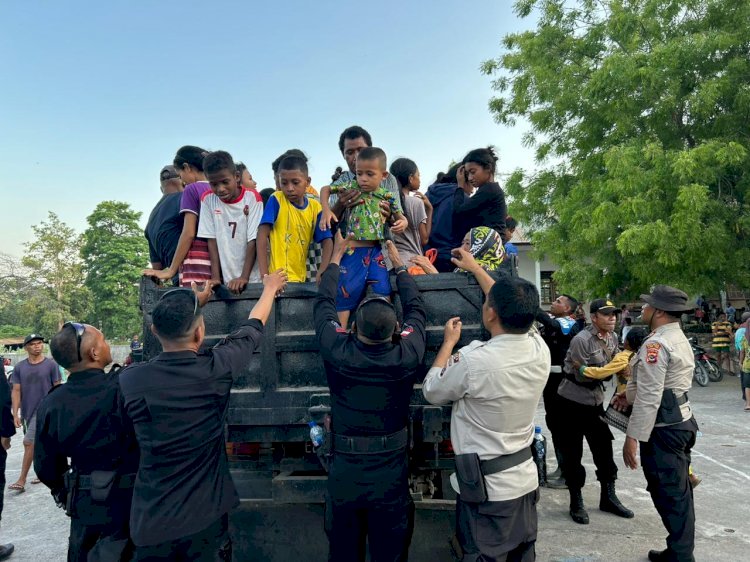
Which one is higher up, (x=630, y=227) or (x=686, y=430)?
(x=630, y=227)

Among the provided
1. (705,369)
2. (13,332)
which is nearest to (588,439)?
(705,369)

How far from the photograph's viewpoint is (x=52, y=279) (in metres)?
39.1

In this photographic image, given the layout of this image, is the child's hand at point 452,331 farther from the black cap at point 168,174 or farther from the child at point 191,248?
the black cap at point 168,174

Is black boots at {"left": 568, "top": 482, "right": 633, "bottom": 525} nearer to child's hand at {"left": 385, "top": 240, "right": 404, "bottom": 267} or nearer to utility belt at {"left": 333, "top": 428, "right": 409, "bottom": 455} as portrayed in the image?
utility belt at {"left": 333, "top": 428, "right": 409, "bottom": 455}

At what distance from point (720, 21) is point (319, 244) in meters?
13.8

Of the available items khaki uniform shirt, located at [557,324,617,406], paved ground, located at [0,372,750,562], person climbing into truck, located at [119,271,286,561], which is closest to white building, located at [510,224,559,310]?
paved ground, located at [0,372,750,562]

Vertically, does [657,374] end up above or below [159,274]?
below

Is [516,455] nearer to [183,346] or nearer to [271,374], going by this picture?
[271,374]

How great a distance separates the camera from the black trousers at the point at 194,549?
2238mm

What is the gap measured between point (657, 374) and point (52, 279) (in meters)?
43.8

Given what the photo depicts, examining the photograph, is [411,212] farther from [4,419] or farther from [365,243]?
[4,419]

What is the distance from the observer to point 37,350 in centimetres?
621

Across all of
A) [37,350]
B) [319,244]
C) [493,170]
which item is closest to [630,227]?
[493,170]

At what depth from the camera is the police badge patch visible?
11.3ft
